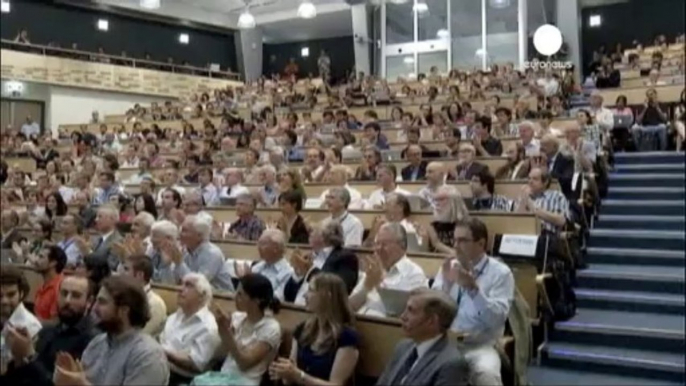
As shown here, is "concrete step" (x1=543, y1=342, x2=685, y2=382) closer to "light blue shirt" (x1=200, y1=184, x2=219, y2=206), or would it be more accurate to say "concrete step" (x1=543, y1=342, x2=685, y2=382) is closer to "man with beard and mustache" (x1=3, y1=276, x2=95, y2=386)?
"man with beard and mustache" (x1=3, y1=276, x2=95, y2=386)

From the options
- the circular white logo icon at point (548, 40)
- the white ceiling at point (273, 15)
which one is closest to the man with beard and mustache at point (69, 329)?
the circular white logo icon at point (548, 40)

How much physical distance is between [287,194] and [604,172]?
1803 mm

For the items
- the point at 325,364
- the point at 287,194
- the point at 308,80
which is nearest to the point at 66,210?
the point at 287,194

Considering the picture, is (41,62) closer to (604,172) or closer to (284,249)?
(284,249)

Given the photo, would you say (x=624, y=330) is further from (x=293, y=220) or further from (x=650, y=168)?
(x=293, y=220)

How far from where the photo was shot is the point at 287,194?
12.8ft

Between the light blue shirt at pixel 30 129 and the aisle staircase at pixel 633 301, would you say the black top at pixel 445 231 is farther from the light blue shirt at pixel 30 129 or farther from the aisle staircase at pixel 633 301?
the light blue shirt at pixel 30 129

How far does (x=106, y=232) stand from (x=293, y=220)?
997mm

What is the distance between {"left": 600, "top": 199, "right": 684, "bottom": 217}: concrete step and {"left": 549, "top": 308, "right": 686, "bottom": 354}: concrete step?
0.34 meters

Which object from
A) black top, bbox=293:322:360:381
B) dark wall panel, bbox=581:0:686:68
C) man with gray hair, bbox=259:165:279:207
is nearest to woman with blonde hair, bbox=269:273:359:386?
black top, bbox=293:322:360:381

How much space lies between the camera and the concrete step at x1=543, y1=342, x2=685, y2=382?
95.6 inches

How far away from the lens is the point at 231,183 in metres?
5.50

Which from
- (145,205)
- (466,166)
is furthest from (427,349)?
(145,205)

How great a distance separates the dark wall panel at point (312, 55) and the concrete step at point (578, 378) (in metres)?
10.1
